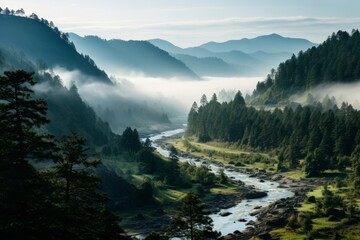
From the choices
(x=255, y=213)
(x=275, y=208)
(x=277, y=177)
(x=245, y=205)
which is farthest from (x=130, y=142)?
(x=275, y=208)

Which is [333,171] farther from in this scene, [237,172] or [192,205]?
[192,205]

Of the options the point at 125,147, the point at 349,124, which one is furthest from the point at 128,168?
the point at 349,124

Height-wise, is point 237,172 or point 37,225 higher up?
point 37,225

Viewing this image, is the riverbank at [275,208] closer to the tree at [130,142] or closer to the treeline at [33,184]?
the tree at [130,142]

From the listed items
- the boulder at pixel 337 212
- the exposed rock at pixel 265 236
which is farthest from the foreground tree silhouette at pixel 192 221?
the boulder at pixel 337 212

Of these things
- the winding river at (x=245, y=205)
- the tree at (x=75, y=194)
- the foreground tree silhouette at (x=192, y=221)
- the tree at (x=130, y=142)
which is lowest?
the winding river at (x=245, y=205)

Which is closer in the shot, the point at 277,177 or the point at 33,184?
the point at 33,184

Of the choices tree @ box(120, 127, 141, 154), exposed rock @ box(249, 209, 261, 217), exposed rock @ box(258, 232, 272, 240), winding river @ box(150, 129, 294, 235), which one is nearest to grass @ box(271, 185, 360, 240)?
exposed rock @ box(258, 232, 272, 240)

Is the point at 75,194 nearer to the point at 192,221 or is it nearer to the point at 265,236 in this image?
the point at 192,221
